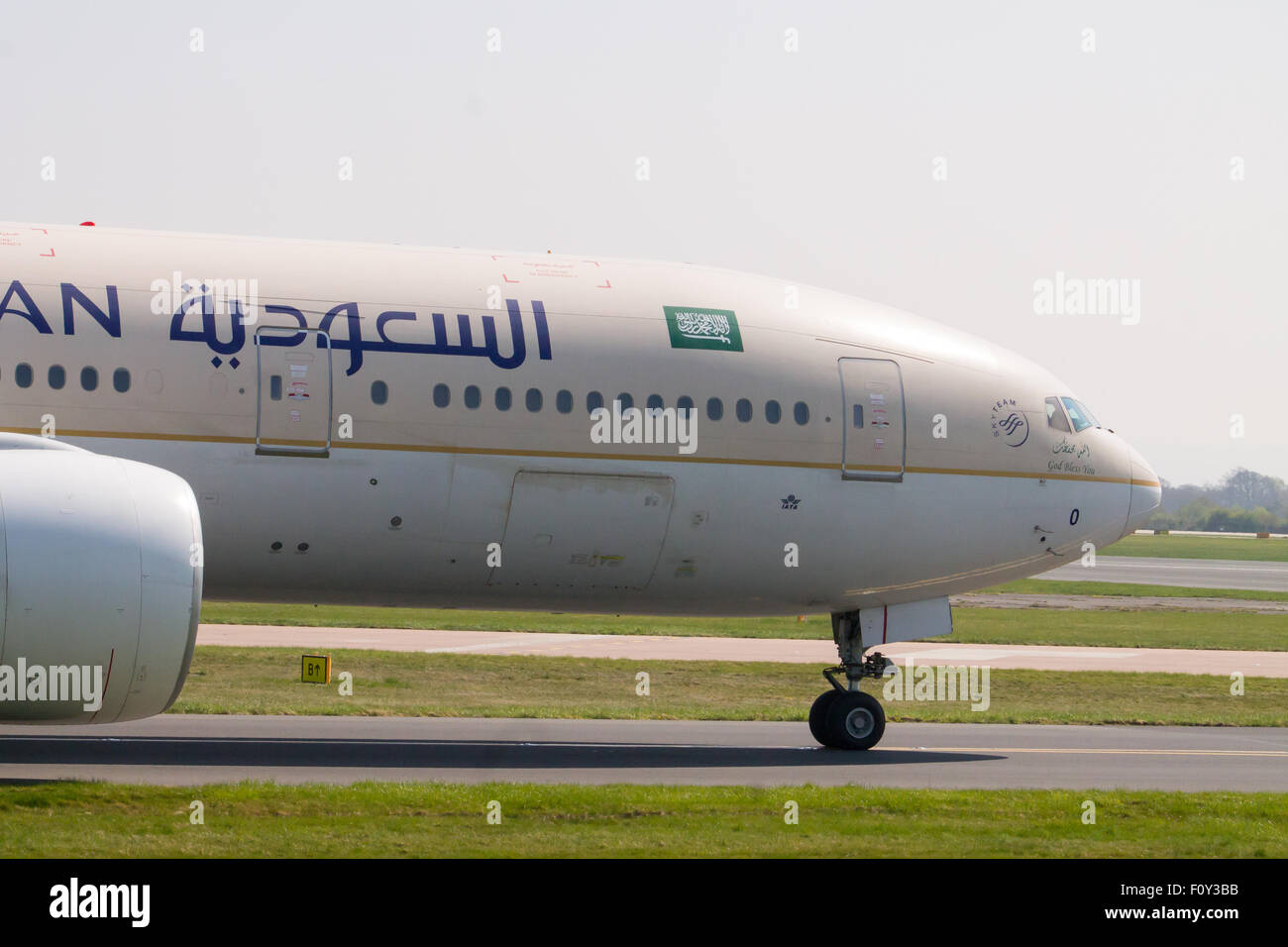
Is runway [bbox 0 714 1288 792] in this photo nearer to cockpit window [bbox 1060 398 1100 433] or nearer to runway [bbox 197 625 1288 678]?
cockpit window [bbox 1060 398 1100 433]

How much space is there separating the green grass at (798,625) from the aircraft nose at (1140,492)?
1914 cm

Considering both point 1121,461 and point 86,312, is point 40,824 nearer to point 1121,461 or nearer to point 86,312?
point 86,312

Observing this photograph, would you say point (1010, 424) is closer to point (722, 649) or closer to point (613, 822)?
point (613, 822)

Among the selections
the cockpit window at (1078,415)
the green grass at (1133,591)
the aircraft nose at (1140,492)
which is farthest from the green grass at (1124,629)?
the cockpit window at (1078,415)

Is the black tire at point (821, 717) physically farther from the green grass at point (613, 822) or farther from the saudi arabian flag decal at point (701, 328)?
the saudi arabian flag decal at point (701, 328)

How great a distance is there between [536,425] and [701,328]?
8.24ft

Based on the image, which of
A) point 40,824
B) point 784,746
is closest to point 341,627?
point 784,746

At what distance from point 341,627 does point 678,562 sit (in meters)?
21.4

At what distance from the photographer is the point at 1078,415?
20.7 metres

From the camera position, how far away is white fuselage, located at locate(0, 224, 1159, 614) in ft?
54.3

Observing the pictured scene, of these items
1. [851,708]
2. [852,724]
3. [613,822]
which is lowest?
[613,822]

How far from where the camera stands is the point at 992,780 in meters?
17.5

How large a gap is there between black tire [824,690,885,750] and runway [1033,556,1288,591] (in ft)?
149

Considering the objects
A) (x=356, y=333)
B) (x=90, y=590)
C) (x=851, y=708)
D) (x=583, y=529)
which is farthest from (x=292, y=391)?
(x=851, y=708)
